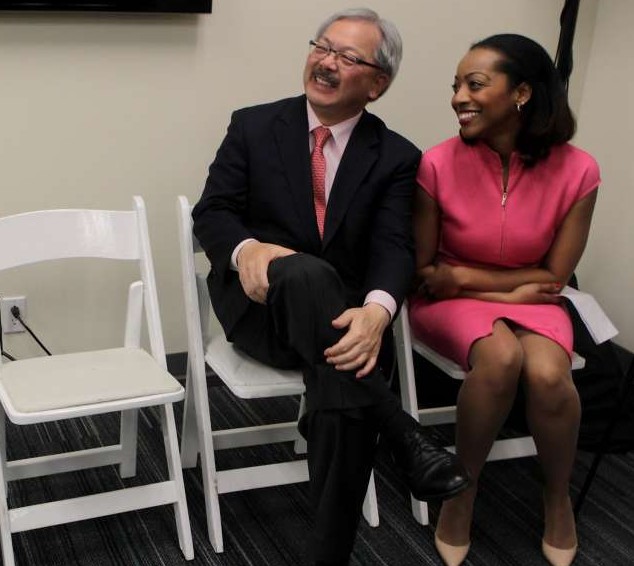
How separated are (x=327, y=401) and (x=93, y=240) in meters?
0.83

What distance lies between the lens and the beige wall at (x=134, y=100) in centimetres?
274

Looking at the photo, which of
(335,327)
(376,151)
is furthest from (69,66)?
(335,327)

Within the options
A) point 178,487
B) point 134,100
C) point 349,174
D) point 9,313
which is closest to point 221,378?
point 178,487

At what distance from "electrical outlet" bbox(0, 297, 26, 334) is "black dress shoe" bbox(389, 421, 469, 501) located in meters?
1.42

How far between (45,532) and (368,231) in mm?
1169

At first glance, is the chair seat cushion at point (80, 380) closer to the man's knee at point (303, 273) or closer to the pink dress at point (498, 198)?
the man's knee at point (303, 273)

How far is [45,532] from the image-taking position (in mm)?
2350

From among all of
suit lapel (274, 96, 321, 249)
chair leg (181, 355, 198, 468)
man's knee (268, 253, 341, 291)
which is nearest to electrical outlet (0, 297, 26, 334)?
chair leg (181, 355, 198, 468)

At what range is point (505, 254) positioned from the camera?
99.3 inches

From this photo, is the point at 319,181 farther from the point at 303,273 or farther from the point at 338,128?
the point at 303,273

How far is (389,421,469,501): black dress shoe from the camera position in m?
2.05

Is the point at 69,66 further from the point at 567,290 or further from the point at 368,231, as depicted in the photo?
the point at 567,290

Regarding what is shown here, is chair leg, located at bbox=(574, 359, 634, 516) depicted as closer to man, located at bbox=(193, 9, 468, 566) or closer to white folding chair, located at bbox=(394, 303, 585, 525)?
white folding chair, located at bbox=(394, 303, 585, 525)

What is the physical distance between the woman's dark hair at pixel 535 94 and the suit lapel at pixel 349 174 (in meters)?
0.40
